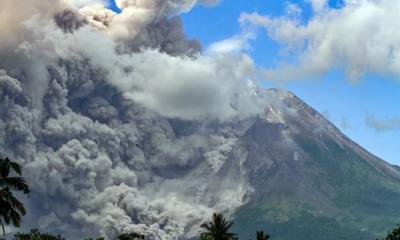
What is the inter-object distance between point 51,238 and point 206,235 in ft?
68.5

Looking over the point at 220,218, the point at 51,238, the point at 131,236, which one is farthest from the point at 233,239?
the point at 51,238

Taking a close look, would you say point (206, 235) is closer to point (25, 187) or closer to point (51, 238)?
point (51, 238)

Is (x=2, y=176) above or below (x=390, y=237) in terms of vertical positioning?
below

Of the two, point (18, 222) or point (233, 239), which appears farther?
point (233, 239)

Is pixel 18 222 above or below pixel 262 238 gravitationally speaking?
below

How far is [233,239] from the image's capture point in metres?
95.9

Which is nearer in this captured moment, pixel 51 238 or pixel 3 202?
pixel 3 202

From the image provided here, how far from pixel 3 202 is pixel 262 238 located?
1900 inches

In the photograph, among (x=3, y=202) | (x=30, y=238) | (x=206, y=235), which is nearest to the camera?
(x=3, y=202)

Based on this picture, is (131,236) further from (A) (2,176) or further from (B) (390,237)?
(A) (2,176)

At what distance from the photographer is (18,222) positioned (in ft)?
175

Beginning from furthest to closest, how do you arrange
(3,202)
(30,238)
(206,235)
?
(206,235) → (30,238) → (3,202)

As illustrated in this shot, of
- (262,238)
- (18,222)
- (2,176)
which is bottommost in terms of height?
(18,222)

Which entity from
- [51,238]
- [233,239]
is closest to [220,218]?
[233,239]
